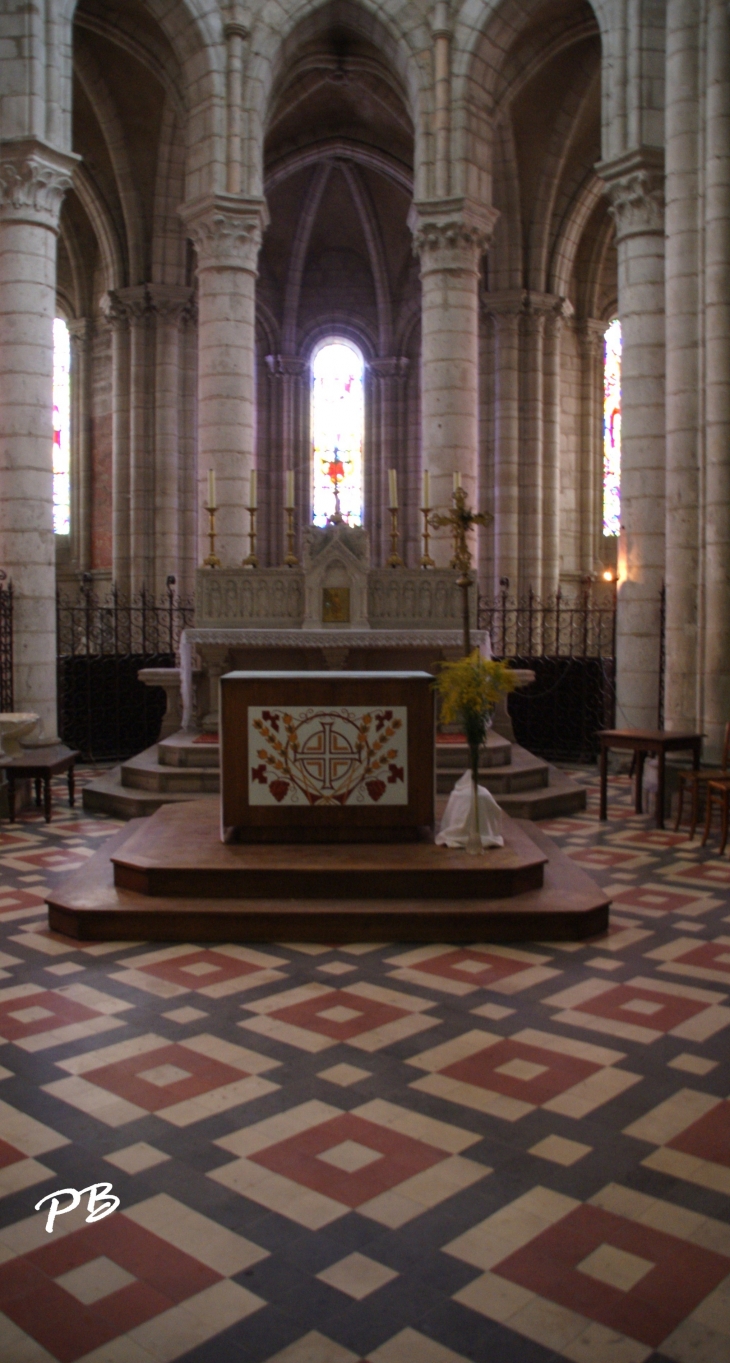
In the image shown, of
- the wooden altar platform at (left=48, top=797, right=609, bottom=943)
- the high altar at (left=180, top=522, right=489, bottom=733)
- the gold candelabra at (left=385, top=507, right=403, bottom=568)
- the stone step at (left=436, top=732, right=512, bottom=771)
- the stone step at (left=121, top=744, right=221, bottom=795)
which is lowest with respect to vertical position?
the wooden altar platform at (left=48, top=797, right=609, bottom=943)

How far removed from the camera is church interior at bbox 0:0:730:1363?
324 centimetres

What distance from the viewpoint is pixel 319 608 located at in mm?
11289

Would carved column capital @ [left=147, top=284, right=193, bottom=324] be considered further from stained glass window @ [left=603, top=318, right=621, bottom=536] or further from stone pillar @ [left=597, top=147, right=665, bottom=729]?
stained glass window @ [left=603, top=318, right=621, bottom=536]

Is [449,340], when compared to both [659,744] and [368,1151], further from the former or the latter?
[368,1151]

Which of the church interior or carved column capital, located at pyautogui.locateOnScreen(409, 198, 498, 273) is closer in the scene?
the church interior

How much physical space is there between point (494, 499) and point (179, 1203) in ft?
55.3

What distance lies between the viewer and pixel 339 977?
18.4ft

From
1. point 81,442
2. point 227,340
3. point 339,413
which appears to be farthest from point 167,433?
point 339,413

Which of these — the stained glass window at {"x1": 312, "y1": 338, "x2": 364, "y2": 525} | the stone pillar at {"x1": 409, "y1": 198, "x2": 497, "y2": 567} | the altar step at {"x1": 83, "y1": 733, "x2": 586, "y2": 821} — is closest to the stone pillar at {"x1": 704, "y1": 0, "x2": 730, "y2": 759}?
the altar step at {"x1": 83, "y1": 733, "x2": 586, "y2": 821}

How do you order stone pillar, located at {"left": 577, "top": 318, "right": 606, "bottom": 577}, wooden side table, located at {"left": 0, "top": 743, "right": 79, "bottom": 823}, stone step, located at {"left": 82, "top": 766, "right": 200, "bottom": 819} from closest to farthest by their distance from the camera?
wooden side table, located at {"left": 0, "top": 743, "right": 79, "bottom": 823}, stone step, located at {"left": 82, "top": 766, "right": 200, "bottom": 819}, stone pillar, located at {"left": 577, "top": 318, "right": 606, "bottom": 577}

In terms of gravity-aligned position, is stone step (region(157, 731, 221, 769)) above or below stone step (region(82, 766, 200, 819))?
above

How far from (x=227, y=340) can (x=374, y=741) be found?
8230 mm

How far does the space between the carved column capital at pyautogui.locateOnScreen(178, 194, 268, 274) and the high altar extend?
442 centimetres

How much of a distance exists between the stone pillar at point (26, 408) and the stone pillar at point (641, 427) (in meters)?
5.84
